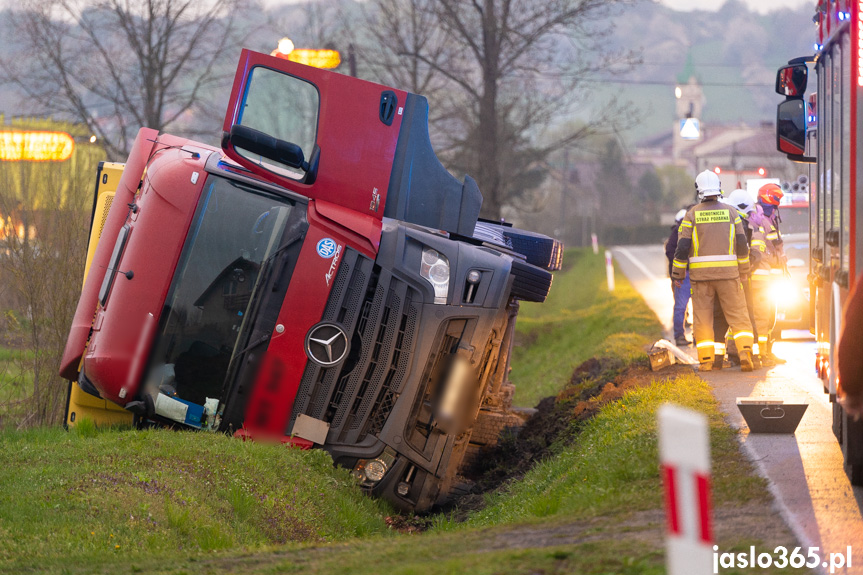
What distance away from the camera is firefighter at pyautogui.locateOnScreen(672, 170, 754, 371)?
9.59 meters

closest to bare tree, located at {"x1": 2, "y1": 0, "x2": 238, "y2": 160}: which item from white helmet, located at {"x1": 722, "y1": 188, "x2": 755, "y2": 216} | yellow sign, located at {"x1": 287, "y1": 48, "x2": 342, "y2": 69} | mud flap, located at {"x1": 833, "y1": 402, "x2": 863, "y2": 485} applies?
yellow sign, located at {"x1": 287, "y1": 48, "x2": 342, "y2": 69}

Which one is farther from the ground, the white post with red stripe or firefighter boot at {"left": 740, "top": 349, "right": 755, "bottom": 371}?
firefighter boot at {"left": 740, "top": 349, "right": 755, "bottom": 371}

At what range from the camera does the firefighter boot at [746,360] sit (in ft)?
31.9

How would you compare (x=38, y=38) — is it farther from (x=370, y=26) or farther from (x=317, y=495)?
(x=317, y=495)

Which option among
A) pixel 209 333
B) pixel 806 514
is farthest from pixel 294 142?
pixel 806 514

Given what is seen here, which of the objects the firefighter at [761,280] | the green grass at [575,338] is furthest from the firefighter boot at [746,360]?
the green grass at [575,338]

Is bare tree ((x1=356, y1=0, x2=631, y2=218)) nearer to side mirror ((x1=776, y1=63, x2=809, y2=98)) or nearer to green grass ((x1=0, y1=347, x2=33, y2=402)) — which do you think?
green grass ((x1=0, y1=347, x2=33, y2=402))

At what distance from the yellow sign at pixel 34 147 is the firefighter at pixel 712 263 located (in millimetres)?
8016

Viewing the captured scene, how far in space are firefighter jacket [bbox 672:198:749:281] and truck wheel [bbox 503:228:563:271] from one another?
133 cm

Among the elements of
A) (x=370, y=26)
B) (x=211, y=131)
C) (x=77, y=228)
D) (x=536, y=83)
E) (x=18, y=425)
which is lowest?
(x=18, y=425)

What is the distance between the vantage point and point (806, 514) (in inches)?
193

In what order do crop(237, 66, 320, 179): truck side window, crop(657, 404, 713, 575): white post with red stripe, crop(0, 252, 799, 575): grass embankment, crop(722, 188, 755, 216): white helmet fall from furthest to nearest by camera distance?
crop(722, 188, 755, 216): white helmet < crop(237, 66, 320, 179): truck side window < crop(0, 252, 799, 575): grass embankment < crop(657, 404, 713, 575): white post with red stripe

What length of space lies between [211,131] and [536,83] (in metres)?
8.69

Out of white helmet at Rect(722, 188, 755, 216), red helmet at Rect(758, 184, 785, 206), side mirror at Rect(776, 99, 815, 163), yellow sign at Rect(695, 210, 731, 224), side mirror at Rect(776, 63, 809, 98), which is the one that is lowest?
yellow sign at Rect(695, 210, 731, 224)
